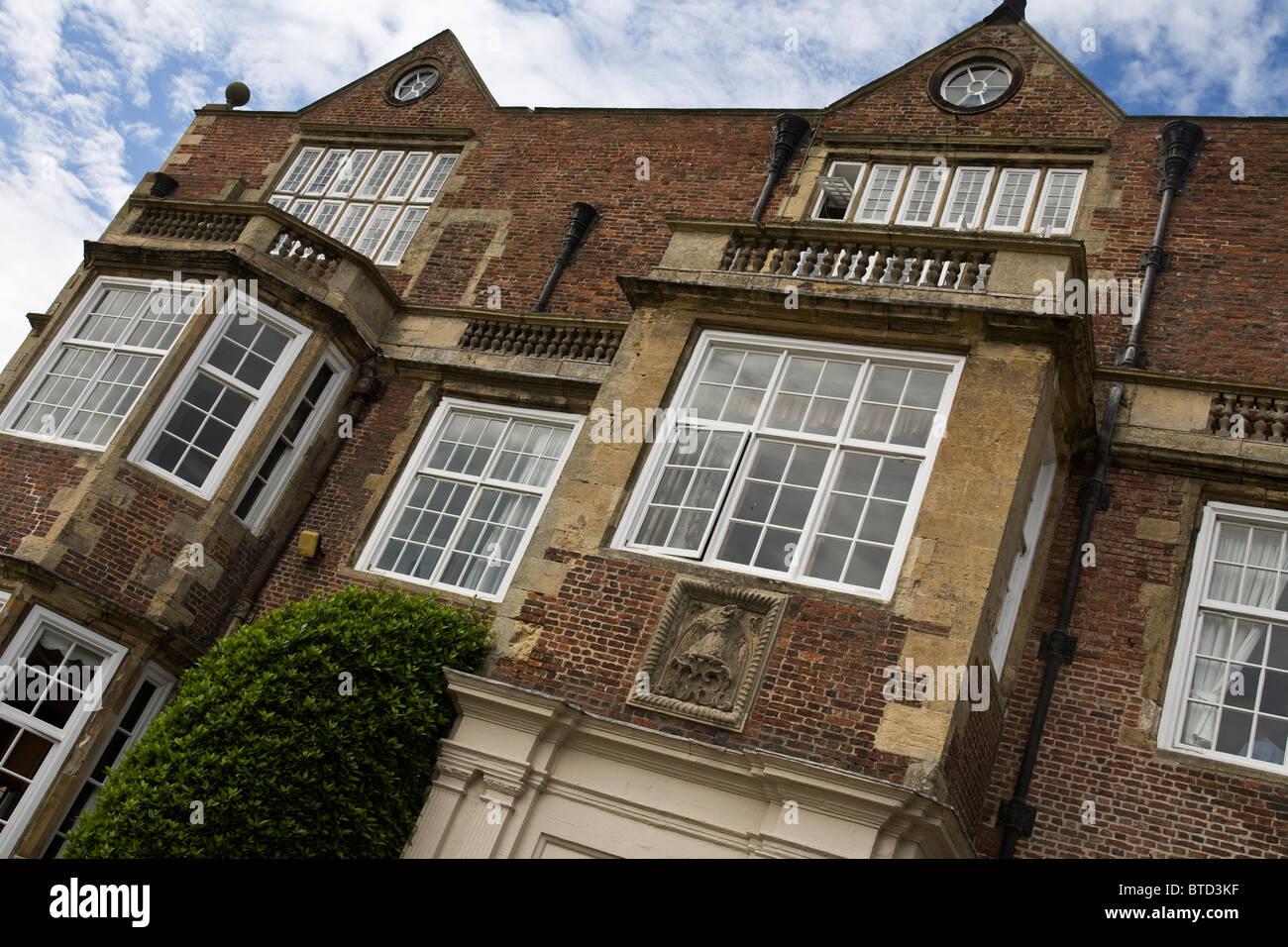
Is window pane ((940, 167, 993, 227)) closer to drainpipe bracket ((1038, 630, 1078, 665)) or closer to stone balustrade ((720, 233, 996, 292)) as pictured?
stone balustrade ((720, 233, 996, 292))

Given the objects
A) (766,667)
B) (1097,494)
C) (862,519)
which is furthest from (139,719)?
(1097,494)

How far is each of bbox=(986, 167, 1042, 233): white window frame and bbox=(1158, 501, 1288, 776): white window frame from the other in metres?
4.39

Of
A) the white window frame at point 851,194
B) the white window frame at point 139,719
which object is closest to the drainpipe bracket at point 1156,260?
the white window frame at point 851,194

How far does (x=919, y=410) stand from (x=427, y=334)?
21.9 feet

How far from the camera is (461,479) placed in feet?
43.3

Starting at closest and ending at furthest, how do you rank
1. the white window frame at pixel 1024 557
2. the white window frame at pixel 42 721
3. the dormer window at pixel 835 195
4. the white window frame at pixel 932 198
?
the white window frame at pixel 1024 557 → the white window frame at pixel 42 721 → the white window frame at pixel 932 198 → the dormer window at pixel 835 195

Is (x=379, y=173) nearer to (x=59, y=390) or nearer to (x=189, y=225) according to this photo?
(x=189, y=225)

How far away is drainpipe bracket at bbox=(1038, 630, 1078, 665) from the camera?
1059 centimetres

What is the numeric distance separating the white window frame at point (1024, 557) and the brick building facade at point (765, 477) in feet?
0.22

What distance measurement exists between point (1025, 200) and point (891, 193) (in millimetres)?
1607

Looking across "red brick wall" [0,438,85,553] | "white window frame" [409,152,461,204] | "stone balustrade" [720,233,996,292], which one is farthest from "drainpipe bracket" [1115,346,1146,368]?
"red brick wall" [0,438,85,553]

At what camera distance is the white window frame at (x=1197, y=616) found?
32.3ft

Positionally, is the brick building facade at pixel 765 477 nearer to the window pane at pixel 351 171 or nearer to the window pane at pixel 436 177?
the window pane at pixel 436 177

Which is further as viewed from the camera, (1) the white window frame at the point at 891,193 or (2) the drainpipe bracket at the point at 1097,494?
(1) the white window frame at the point at 891,193
